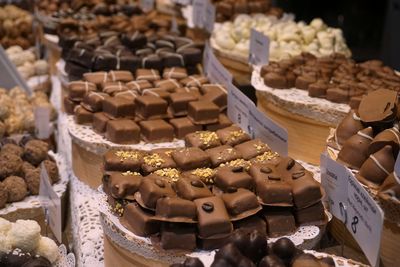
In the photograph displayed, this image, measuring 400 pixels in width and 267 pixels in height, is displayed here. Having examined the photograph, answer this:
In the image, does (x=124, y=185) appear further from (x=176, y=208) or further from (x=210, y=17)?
(x=210, y=17)

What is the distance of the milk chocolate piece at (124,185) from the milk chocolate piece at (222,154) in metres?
0.30

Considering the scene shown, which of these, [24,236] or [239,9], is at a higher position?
[239,9]

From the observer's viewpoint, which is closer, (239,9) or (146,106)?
(146,106)

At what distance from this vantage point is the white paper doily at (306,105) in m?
2.64

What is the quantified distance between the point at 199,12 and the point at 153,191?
2666 millimetres

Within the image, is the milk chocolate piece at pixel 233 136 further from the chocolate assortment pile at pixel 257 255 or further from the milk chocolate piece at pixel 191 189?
the chocolate assortment pile at pixel 257 255

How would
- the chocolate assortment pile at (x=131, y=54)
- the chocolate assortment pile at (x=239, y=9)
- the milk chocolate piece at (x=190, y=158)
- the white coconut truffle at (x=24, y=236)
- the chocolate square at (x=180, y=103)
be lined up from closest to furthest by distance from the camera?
the white coconut truffle at (x=24, y=236) < the milk chocolate piece at (x=190, y=158) < the chocolate square at (x=180, y=103) < the chocolate assortment pile at (x=131, y=54) < the chocolate assortment pile at (x=239, y=9)

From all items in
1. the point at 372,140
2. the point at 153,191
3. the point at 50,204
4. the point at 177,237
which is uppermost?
the point at 372,140

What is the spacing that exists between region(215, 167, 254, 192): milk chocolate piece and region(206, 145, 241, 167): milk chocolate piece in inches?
5.5

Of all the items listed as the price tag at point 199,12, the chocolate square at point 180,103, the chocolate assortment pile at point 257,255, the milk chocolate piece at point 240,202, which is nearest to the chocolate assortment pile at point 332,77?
the chocolate square at point 180,103

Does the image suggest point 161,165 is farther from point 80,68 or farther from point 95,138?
point 80,68

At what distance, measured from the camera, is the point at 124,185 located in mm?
1979

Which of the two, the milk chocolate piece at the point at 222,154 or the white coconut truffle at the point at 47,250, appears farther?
the milk chocolate piece at the point at 222,154

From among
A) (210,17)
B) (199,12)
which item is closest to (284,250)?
(210,17)
